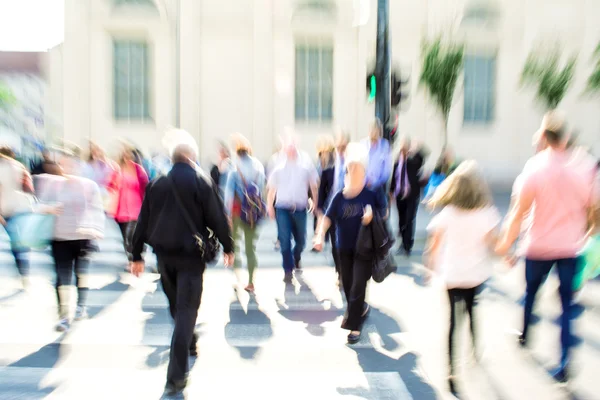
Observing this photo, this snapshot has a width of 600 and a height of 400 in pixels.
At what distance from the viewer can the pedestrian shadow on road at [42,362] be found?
164 inches

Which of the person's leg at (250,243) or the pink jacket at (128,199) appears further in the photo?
the pink jacket at (128,199)

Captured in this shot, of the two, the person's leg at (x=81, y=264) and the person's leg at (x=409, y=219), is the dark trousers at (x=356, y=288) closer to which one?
the person's leg at (x=81, y=264)

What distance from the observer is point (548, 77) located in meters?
17.5

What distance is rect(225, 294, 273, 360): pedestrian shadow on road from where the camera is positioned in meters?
5.10

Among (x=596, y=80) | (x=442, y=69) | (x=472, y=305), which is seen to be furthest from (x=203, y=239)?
(x=442, y=69)

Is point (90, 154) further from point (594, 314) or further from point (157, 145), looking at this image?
point (157, 145)

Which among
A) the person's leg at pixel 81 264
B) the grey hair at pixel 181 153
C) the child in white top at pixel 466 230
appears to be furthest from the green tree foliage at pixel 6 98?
the child in white top at pixel 466 230

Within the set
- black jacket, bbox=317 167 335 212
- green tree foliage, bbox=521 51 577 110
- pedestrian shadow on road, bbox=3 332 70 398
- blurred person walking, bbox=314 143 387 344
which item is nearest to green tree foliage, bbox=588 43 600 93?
green tree foliage, bbox=521 51 577 110

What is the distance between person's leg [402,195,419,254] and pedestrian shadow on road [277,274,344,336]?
2339 mm

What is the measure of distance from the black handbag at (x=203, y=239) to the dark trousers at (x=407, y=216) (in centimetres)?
519

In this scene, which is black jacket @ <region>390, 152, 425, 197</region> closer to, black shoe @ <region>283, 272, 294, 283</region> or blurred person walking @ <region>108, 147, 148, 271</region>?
black shoe @ <region>283, 272, 294, 283</region>

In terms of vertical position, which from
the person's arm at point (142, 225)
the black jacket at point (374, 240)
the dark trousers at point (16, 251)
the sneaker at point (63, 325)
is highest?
the person's arm at point (142, 225)

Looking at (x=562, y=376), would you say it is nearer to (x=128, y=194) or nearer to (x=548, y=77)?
(x=128, y=194)

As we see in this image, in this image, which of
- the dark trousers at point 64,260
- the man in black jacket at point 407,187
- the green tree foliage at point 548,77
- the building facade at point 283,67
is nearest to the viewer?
the dark trousers at point 64,260
